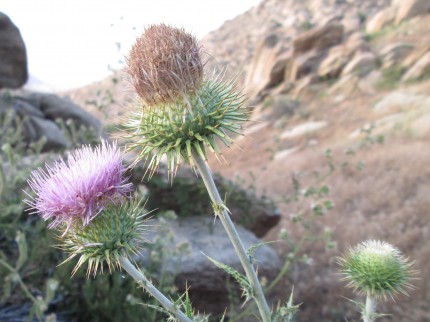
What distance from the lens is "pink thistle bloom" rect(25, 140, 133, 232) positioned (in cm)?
241

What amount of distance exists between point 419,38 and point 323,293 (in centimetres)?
2987

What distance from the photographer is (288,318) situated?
2.32 m

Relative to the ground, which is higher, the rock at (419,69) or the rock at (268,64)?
the rock at (268,64)

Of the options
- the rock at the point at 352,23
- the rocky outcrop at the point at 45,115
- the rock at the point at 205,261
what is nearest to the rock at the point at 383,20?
the rock at the point at 352,23

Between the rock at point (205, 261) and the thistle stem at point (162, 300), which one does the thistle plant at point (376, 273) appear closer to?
the thistle stem at point (162, 300)

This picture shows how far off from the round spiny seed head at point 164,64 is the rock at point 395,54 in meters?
30.2

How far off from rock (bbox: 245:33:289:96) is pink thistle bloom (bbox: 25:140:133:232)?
35.3 metres

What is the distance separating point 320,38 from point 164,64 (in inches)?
1531

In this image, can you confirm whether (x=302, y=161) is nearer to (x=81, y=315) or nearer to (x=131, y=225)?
(x=81, y=315)

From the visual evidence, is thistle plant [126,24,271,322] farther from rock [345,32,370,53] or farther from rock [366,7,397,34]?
rock [366,7,397,34]

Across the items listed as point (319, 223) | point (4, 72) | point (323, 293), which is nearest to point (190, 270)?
point (323, 293)

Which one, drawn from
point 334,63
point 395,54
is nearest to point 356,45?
point 334,63

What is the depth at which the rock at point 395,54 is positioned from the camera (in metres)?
29.4

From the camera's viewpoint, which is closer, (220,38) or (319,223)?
(319,223)
